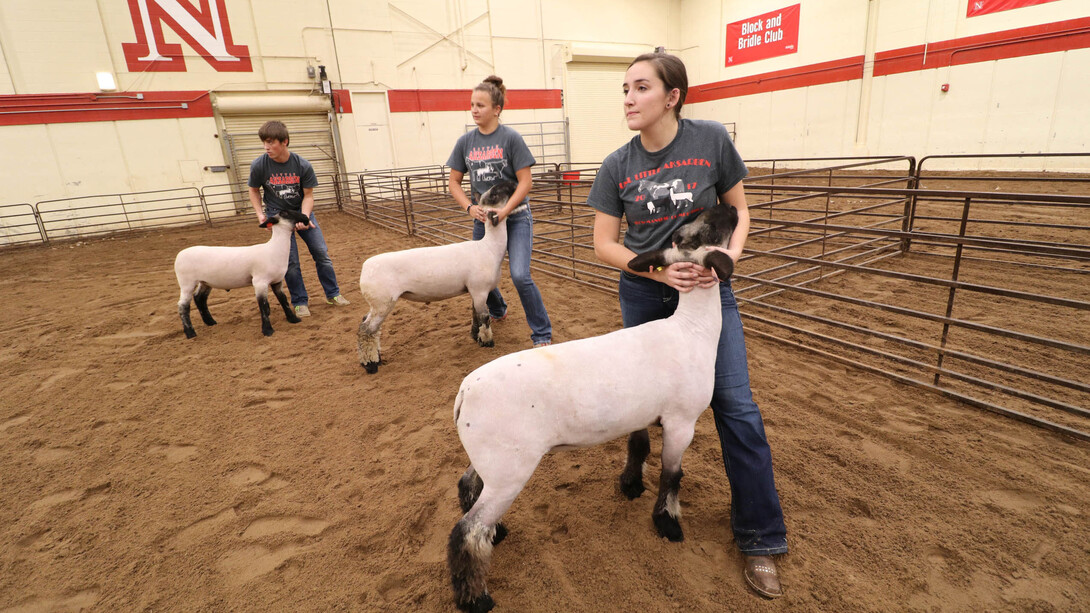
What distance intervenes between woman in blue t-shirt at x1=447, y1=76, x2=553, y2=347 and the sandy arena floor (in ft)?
2.27

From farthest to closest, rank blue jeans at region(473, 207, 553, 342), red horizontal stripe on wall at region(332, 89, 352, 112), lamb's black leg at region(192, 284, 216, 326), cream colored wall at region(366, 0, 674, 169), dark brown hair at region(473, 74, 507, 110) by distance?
cream colored wall at region(366, 0, 674, 169) → red horizontal stripe on wall at region(332, 89, 352, 112) → lamb's black leg at region(192, 284, 216, 326) → blue jeans at region(473, 207, 553, 342) → dark brown hair at region(473, 74, 507, 110)

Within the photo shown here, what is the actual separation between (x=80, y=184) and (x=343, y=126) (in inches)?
284

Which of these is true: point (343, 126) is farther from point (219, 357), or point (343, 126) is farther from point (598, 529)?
point (598, 529)

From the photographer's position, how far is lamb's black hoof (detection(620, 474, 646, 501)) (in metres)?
2.54

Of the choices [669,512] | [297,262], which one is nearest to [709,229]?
[669,512]

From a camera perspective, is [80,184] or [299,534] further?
[80,184]

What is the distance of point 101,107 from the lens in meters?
12.9

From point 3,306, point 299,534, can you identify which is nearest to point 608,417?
point 299,534

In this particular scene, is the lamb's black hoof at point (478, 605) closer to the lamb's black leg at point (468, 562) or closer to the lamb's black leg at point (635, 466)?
the lamb's black leg at point (468, 562)

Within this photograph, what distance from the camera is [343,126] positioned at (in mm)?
16281

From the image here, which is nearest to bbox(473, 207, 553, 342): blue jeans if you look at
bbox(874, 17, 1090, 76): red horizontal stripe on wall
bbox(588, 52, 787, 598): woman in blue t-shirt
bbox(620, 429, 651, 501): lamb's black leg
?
bbox(620, 429, 651, 501): lamb's black leg

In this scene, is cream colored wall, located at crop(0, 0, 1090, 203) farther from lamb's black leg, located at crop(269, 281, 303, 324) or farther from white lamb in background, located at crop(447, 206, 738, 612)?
white lamb in background, located at crop(447, 206, 738, 612)

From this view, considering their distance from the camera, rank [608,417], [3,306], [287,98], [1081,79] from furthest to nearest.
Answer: [287,98]
[1081,79]
[3,306]
[608,417]

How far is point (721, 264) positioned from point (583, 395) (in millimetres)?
718
